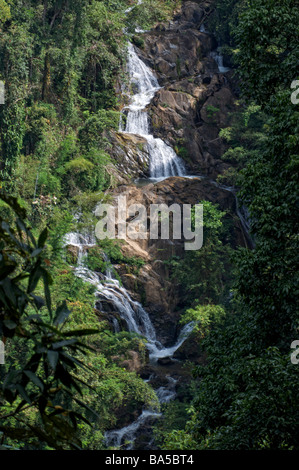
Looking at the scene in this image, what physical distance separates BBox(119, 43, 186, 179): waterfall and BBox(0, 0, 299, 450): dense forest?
0.33 m

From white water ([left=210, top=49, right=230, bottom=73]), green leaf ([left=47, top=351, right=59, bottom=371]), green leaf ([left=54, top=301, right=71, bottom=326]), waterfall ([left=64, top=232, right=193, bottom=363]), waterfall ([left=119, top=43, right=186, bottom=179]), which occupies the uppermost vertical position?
white water ([left=210, top=49, right=230, bottom=73])

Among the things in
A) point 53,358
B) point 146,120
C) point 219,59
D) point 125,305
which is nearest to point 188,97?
point 146,120

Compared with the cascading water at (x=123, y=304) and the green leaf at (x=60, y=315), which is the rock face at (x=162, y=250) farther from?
the green leaf at (x=60, y=315)

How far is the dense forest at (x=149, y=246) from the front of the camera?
11.0 ft

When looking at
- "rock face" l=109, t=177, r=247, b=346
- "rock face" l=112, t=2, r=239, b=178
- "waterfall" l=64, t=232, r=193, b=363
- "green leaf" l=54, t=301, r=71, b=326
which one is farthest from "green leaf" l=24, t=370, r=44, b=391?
"rock face" l=112, t=2, r=239, b=178

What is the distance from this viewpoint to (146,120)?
21250mm

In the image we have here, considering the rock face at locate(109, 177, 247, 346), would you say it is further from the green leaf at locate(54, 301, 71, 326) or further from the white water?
the green leaf at locate(54, 301, 71, 326)

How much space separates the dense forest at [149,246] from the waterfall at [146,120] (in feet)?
1.09

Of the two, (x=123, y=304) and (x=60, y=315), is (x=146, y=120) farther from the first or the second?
(x=60, y=315)

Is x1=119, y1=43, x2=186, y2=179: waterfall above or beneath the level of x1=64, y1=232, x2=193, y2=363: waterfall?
above

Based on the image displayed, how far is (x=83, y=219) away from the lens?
51.8 feet

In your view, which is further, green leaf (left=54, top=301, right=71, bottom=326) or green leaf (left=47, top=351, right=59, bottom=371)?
green leaf (left=54, top=301, right=71, bottom=326)

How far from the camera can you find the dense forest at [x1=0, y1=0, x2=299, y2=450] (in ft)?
11.0

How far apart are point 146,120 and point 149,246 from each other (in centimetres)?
659
